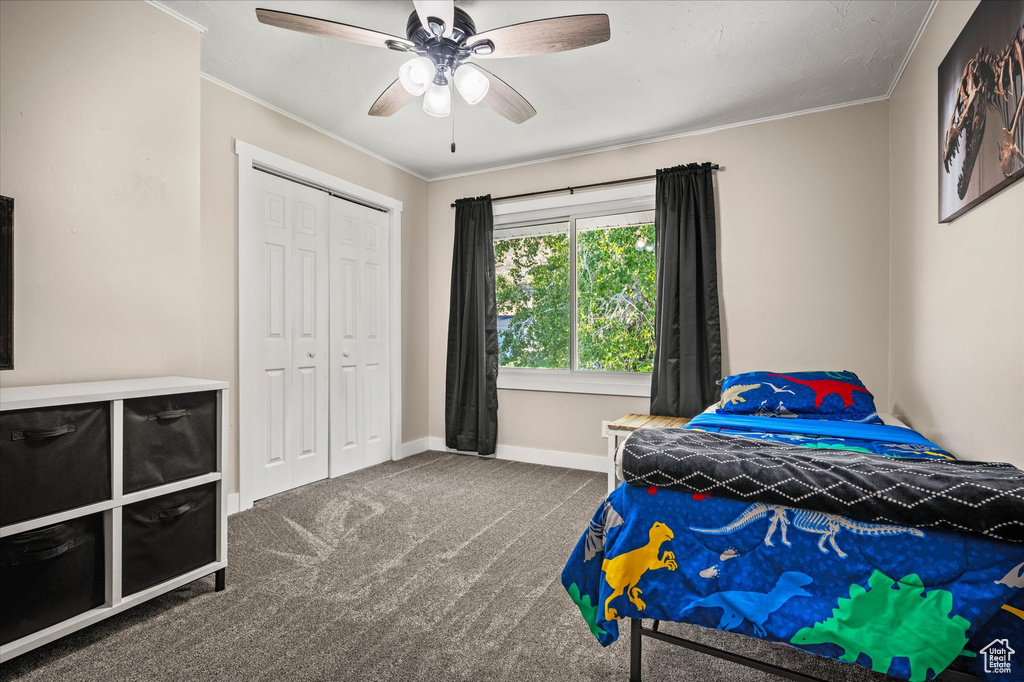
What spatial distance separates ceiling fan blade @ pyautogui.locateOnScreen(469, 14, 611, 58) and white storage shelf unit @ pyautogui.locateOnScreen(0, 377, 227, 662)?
5.73 feet

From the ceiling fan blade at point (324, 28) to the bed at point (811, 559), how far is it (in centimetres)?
181

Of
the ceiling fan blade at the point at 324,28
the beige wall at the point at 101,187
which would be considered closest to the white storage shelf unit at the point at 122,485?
the beige wall at the point at 101,187

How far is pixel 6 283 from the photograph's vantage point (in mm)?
1820

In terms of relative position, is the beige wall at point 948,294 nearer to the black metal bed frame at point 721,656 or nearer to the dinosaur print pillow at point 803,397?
the dinosaur print pillow at point 803,397

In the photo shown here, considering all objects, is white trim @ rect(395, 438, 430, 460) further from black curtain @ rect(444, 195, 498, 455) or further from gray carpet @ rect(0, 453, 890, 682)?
gray carpet @ rect(0, 453, 890, 682)

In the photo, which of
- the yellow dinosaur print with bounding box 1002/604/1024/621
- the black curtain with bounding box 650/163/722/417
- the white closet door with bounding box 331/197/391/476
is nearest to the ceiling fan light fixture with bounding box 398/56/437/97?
the white closet door with bounding box 331/197/391/476

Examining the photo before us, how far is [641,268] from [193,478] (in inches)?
122

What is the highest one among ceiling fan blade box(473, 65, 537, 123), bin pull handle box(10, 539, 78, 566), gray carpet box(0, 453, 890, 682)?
ceiling fan blade box(473, 65, 537, 123)

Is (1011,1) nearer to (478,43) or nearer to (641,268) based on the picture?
(478,43)

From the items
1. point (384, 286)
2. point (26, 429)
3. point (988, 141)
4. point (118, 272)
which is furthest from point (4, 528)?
point (988, 141)

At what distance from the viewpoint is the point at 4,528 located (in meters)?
1.47

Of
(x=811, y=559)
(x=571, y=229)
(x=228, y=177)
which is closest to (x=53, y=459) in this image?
(x=228, y=177)

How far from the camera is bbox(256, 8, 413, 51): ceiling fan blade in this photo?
73.9 inches

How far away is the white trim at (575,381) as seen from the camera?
3.88m
